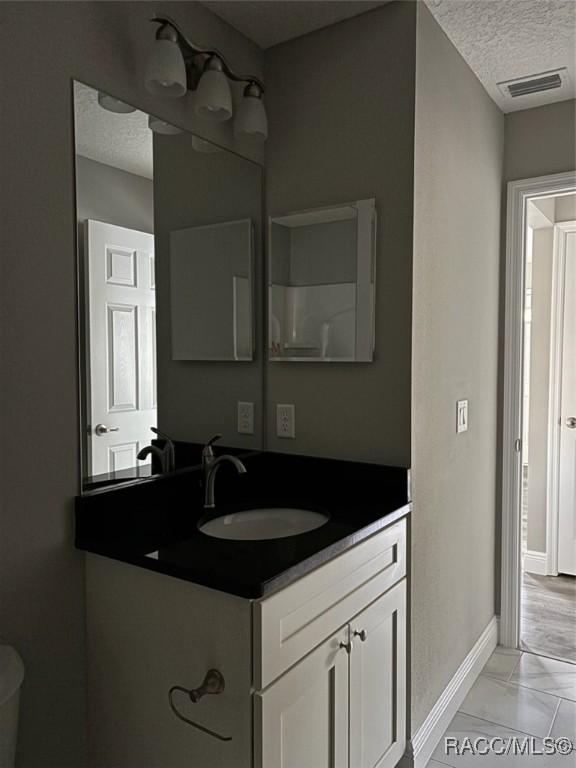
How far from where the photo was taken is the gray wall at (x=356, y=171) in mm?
1873

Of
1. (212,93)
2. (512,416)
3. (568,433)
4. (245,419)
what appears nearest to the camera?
(212,93)

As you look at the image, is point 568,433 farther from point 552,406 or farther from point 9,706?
point 9,706

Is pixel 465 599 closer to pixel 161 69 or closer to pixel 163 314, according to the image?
pixel 163 314

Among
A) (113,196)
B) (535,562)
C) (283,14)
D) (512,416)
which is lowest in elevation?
(535,562)

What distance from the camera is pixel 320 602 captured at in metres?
1.47

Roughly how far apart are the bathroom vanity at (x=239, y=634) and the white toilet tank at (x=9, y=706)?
0.28 metres

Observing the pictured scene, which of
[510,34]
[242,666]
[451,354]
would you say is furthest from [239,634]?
[510,34]

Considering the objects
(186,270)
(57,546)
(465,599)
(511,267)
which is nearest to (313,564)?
(57,546)

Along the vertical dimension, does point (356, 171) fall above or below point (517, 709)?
above

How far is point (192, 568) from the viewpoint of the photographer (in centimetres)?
133

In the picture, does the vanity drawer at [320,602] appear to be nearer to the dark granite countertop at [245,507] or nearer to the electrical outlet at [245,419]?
the dark granite countertop at [245,507]

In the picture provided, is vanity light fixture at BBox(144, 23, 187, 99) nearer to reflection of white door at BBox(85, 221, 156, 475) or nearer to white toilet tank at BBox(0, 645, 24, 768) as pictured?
reflection of white door at BBox(85, 221, 156, 475)

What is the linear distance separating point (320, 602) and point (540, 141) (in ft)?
7.47

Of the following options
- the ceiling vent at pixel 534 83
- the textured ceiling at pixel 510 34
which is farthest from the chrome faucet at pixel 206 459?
Result: the ceiling vent at pixel 534 83
